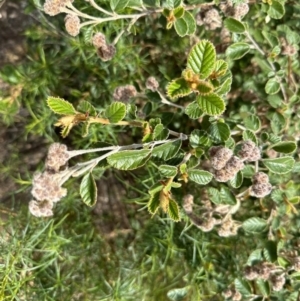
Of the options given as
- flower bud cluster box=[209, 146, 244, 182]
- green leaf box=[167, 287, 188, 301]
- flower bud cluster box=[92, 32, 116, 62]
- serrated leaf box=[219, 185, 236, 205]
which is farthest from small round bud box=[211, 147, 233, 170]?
green leaf box=[167, 287, 188, 301]

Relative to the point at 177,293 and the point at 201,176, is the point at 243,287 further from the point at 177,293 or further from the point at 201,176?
the point at 201,176

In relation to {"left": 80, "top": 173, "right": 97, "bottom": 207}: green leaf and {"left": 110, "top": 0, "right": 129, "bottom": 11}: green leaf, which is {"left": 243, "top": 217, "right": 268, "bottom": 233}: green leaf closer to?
{"left": 80, "top": 173, "right": 97, "bottom": 207}: green leaf

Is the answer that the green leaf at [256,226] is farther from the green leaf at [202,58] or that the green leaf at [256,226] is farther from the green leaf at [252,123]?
the green leaf at [202,58]

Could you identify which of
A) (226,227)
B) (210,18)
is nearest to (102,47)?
(210,18)

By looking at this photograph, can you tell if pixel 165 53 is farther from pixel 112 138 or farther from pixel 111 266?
pixel 111 266

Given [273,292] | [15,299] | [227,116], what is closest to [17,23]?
[227,116]

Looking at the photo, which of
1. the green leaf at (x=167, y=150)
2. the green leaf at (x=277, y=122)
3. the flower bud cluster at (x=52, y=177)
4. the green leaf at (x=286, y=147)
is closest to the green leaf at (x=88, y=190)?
the flower bud cluster at (x=52, y=177)
